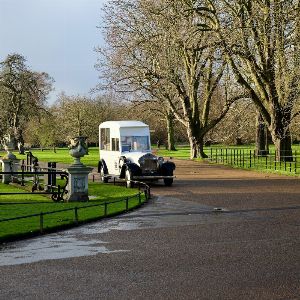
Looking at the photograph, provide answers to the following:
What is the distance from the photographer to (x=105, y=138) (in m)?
30.3

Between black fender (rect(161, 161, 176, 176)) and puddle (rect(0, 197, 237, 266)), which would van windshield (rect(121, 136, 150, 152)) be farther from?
puddle (rect(0, 197, 237, 266))

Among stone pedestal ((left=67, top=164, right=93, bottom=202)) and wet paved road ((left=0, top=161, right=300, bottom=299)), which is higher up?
stone pedestal ((left=67, top=164, right=93, bottom=202))

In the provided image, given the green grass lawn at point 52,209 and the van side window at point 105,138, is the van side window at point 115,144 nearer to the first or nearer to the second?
the van side window at point 105,138

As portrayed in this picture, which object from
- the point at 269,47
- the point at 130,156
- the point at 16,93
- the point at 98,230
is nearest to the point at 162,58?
the point at 269,47

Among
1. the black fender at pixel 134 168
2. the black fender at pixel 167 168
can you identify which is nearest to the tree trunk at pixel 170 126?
the black fender at pixel 167 168

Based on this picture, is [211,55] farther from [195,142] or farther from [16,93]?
[16,93]

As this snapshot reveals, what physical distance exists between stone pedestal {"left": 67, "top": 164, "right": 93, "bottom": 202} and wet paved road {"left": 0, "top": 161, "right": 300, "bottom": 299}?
290 centimetres

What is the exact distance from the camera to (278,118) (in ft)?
117

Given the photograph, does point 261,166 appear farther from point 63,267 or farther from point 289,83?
point 63,267

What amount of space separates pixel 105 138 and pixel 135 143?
2407 mm

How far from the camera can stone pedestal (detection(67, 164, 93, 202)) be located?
19.8 meters

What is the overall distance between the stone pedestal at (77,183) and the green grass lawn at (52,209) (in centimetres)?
45

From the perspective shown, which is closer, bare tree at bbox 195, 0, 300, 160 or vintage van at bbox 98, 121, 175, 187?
vintage van at bbox 98, 121, 175, 187

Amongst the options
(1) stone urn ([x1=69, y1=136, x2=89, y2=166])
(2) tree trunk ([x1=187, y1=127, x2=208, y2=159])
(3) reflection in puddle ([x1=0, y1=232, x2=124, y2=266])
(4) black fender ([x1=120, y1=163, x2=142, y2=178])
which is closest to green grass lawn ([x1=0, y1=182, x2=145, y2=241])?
(3) reflection in puddle ([x1=0, y1=232, x2=124, y2=266])
